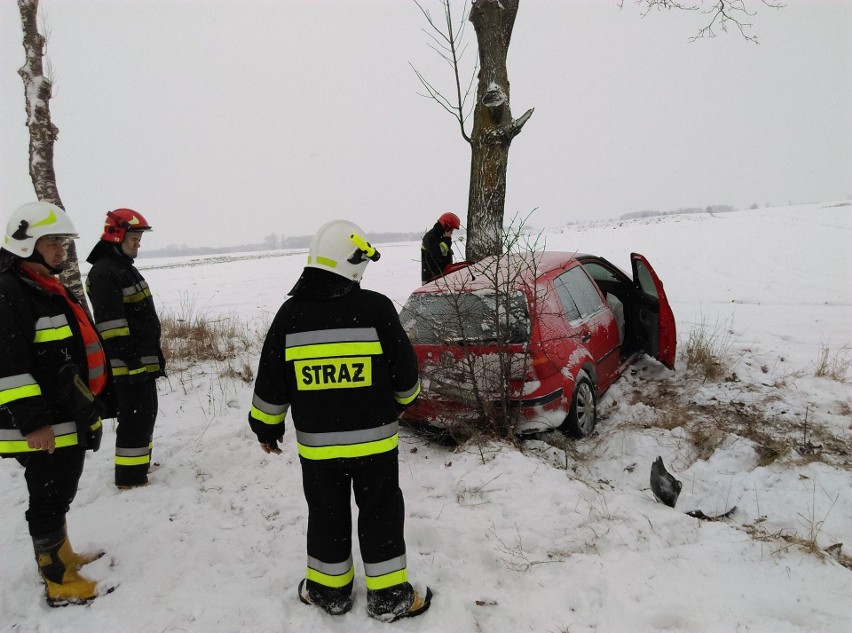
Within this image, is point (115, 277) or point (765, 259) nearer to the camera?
point (115, 277)

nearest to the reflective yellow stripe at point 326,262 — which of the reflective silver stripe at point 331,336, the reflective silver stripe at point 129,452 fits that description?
the reflective silver stripe at point 331,336

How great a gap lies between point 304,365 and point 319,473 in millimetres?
521

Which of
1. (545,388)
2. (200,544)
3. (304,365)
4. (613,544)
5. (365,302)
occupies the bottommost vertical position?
(200,544)

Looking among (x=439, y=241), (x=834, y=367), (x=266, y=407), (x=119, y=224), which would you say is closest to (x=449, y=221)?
(x=439, y=241)

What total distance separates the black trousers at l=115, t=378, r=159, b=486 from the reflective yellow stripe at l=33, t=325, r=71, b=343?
109 centimetres

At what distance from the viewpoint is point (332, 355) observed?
2.16 m

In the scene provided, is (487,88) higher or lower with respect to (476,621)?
higher

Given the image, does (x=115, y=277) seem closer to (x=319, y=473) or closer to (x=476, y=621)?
(x=319, y=473)

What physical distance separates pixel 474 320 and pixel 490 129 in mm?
3152

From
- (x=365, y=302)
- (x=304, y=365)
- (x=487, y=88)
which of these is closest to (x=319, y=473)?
(x=304, y=365)

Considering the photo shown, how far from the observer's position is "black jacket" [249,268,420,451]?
217cm

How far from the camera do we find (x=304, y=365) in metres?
2.19

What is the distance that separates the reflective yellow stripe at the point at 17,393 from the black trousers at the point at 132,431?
4.09 feet

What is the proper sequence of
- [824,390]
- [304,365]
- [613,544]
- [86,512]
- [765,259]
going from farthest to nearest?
1. [765,259]
2. [824,390]
3. [86,512]
4. [613,544]
5. [304,365]
